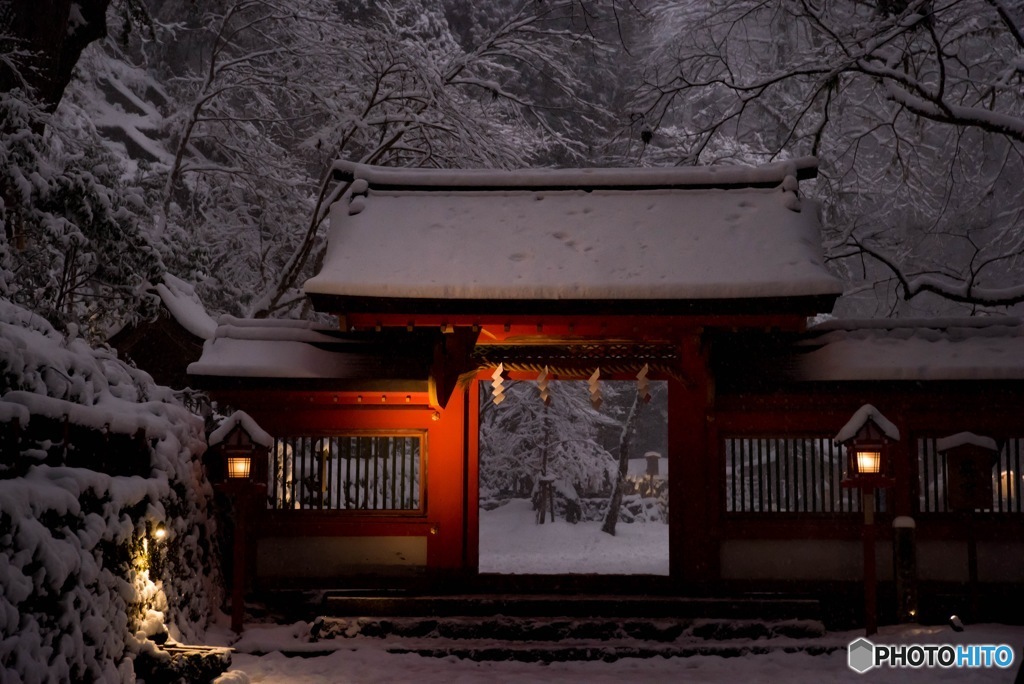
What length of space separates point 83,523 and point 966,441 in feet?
28.8

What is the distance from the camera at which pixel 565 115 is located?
82.1 ft

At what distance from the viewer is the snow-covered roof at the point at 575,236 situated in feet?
31.3

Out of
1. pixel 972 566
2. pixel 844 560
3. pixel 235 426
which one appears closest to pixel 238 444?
pixel 235 426

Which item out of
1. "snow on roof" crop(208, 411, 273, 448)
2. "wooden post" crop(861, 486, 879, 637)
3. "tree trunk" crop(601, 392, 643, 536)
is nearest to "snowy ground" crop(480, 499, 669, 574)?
"tree trunk" crop(601, 392, 643, 536)

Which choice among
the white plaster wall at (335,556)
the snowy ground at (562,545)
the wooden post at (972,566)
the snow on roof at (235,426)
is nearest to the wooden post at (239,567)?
the snow on roof at (235,426)

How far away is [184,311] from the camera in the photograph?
11.6m

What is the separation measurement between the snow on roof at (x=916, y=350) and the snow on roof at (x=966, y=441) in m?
0.68

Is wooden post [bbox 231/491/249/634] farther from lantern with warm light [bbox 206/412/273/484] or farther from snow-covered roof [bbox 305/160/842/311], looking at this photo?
snow-covered roof [bbox 305/160/842/311]

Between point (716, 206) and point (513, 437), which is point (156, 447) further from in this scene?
point (513, 437)

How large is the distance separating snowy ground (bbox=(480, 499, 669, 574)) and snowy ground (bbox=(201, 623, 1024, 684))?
823 centimetres

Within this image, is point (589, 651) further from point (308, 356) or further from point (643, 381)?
point (308, 356)

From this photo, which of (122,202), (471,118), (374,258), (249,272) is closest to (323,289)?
(374,258)

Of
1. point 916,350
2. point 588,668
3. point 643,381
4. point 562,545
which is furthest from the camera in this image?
point 562,545

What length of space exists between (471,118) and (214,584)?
10.4 m
